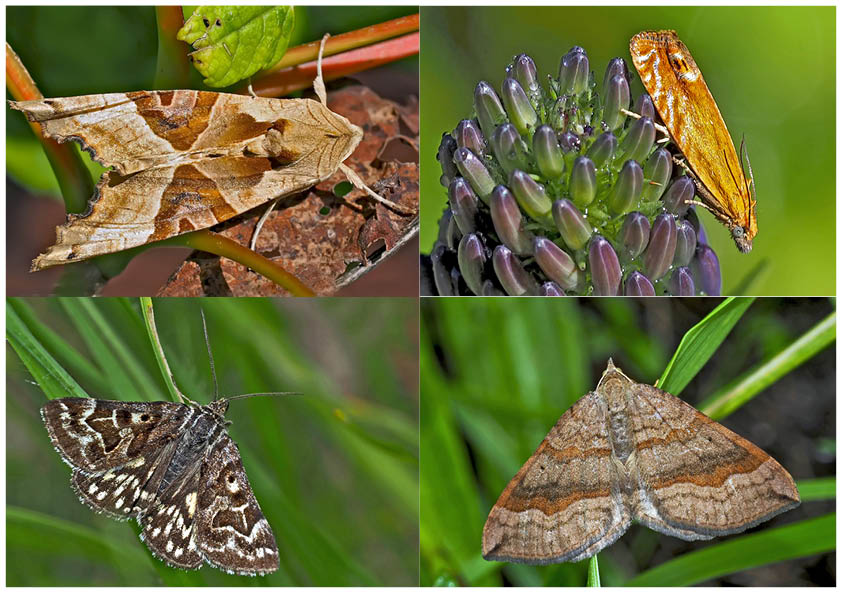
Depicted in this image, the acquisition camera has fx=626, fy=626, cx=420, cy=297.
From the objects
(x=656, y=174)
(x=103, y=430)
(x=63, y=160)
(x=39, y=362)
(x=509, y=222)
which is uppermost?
(x=63, y=160)

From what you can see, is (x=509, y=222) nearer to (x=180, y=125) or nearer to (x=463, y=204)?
(x=463, y=204)

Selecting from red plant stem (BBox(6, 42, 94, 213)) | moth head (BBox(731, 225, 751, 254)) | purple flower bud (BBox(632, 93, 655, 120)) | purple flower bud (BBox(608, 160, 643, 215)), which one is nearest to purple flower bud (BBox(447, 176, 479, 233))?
purple flower bud (BBox(608, 160, 643, 215))

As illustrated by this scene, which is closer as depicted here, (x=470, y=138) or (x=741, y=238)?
(x=470, y=138)

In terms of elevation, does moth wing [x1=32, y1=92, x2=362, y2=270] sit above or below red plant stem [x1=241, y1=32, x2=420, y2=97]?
below

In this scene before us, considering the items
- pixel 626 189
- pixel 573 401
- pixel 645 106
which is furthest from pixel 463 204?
pixel 573 401

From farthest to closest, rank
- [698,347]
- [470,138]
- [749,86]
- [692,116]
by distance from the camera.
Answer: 1. [749,86]
2. [698,347]
3. [692,116]
4. [470,138]

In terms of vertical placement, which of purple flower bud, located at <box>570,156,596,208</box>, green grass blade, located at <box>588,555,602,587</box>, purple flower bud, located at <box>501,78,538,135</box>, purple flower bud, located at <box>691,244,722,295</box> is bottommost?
green grass blade, located at <box>588,555,602,587</box>

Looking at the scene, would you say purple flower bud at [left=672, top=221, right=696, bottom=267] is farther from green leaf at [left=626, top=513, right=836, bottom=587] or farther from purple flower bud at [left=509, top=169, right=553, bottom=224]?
green leaf at [left=626, top=513, right=836, bottom=587]
